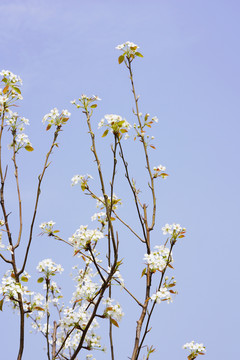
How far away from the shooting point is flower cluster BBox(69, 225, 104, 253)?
243 centimetres

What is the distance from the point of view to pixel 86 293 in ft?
8.40

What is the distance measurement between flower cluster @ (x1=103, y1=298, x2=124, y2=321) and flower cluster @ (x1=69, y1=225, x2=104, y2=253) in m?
0.32

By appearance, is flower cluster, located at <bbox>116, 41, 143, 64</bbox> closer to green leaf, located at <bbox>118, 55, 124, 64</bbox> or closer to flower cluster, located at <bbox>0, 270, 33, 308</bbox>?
green leaf, located at <bbox>118, 55, 124, 64</bbox>

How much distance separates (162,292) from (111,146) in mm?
978

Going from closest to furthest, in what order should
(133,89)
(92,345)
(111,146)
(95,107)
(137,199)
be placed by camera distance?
(111,146), (92,345), (95,107), (137,199), (133,89)

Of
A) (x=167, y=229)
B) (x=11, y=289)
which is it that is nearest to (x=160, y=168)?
(x=167, y=229)

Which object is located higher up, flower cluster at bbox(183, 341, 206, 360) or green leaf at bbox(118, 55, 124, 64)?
green leaf at bbox(118, 55, 124, 64)

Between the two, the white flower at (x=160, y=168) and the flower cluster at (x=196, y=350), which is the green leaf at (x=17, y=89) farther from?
the flower cluster at (x=196, y=350)

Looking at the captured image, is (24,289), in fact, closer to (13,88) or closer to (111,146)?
(111,146)

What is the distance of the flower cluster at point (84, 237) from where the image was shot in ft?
7.97

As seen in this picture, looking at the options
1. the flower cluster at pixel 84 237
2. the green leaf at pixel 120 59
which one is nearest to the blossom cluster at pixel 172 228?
the flower cluster at pixel 84 237

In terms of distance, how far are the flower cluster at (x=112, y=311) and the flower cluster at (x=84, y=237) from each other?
325 millimetres

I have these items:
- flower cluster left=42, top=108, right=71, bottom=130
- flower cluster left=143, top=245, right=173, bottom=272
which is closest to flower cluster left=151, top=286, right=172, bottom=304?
flower cluster left=143, top=245, right=173, bottom=272

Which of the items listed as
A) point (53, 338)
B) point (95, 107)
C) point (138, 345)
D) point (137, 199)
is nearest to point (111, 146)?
point (95, 107)
